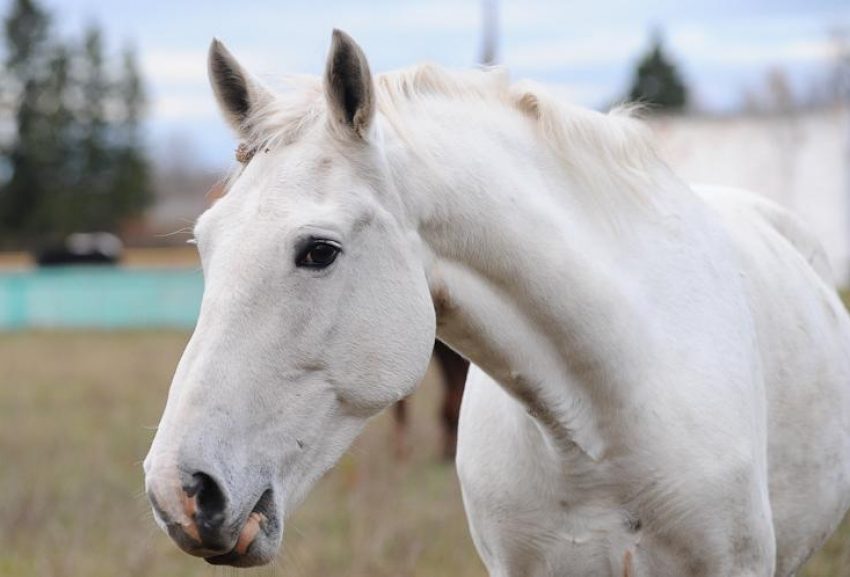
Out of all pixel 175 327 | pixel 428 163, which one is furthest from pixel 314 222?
pixel 175 327

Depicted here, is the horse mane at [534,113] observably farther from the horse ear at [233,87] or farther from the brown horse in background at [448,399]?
the brown horse in background at [448,399]

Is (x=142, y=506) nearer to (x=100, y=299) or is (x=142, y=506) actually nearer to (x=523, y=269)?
(x=523, y=269)

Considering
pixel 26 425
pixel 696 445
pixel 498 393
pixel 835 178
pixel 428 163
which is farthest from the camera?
pixel 835 178

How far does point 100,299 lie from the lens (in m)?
25.5

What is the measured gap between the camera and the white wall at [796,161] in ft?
100

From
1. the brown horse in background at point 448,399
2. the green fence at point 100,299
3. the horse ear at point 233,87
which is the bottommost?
the green fence at point 100,299

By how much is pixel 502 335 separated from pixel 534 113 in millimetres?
650

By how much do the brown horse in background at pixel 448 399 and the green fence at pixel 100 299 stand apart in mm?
16232

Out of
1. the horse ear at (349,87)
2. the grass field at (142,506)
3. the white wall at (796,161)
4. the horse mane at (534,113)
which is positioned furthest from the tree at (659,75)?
the horse ear at (349,87)

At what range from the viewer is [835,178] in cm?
3058

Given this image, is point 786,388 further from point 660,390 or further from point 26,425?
point 26,425

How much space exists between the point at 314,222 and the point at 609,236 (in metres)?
0.93

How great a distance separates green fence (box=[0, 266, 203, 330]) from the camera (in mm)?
24922

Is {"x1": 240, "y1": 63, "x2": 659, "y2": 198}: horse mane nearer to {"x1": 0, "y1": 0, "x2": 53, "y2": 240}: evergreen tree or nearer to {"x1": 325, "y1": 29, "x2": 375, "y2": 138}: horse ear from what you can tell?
{"x1": 325, "y1": 29, "x2": 375, "y2": 138}: horse ear
